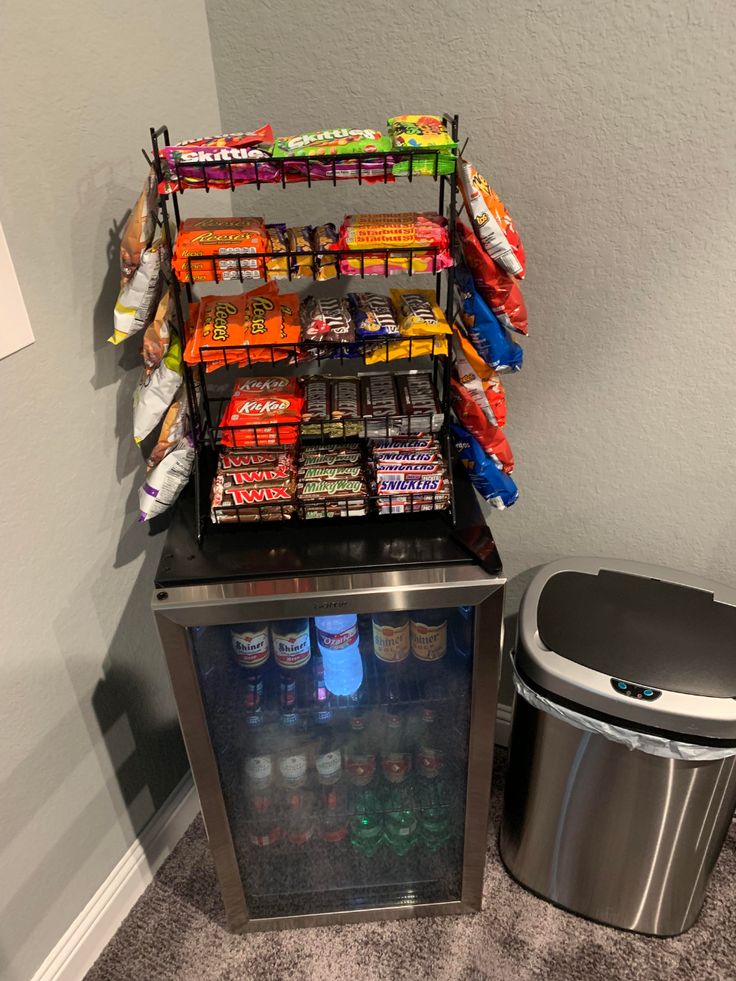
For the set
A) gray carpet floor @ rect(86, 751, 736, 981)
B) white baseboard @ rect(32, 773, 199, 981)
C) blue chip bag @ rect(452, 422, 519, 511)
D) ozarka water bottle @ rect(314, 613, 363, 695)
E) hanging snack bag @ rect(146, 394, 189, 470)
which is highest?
hanging snack bag @ rect(146, 394, 189, 470)

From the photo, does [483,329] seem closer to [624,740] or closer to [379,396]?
[379,396]

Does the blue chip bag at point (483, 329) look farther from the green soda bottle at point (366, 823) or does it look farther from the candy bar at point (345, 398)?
the green soda bottle at point (366, 823)

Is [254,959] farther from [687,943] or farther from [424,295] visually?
[424,295]

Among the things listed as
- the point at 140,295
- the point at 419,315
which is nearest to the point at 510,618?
the point at 419,315

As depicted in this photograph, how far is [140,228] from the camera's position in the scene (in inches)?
45.7

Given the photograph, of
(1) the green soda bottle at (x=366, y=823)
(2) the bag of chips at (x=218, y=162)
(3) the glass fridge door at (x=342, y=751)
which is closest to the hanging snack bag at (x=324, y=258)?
(2) the bag of chips at (x=218, y=162)

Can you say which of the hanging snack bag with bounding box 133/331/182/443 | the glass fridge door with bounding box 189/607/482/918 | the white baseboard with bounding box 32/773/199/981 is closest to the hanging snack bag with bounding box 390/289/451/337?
the hanging snack bag with bounding box 133/331/182/443

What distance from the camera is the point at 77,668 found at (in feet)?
4.75

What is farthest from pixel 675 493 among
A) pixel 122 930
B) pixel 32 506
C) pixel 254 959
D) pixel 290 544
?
pixel 122 930

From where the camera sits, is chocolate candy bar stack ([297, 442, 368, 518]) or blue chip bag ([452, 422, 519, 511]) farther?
blue chip bag ([452, 422, 519, 511])

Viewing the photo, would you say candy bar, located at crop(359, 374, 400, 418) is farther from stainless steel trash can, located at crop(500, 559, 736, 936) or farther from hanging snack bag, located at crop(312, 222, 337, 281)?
stainless steel trash can, located at crop(500, 559, 736, 936)

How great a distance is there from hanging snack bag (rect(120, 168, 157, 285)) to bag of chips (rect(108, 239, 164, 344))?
1cm

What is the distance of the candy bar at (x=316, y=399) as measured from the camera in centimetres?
130

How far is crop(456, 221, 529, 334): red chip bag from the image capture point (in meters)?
1.23
